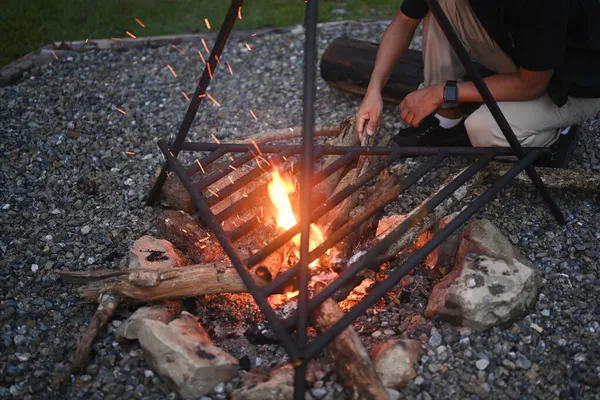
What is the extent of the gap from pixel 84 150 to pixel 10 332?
1.52m

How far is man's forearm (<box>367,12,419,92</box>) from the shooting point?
311cm

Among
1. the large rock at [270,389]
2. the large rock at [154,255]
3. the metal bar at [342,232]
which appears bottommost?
the large rock at [270,389]

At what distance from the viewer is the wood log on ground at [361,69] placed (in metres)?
3.91

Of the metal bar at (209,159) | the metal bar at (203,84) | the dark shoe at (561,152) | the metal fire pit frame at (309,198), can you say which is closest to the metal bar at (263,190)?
the metal fire pit frame at (309,198)

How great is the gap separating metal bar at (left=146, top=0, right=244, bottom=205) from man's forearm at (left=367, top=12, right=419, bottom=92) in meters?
0.86

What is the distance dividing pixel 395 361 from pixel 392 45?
5.67 feet

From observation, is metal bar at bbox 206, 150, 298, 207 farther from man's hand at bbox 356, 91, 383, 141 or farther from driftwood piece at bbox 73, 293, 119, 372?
driftwood piece at bbox 73, 293, 119, 372

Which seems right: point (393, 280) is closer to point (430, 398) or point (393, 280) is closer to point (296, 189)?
point (430, 398)

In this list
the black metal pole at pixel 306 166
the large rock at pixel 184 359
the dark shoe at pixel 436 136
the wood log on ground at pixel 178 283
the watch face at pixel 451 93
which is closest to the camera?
the black metal pole at pixel 306 166

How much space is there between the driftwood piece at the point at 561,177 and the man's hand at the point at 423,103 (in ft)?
1.37

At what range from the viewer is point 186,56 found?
473 cm

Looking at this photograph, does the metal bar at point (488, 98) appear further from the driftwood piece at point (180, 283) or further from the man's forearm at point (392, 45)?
the driftwood piece at point (180, 283)

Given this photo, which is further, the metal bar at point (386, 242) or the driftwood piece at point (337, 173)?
the driftwood piece at point (337, 173)

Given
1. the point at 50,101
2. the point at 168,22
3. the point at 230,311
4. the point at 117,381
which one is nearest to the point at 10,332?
the point at 117,381
